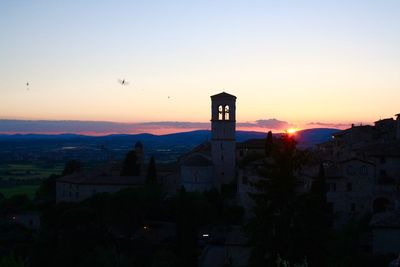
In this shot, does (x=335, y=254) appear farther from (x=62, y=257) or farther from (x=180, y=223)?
(x=62, y=257)

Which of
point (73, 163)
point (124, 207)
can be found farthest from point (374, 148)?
point (73, 163)

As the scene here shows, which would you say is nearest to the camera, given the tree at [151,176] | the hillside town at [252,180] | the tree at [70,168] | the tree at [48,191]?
the hillside town at [252,180]

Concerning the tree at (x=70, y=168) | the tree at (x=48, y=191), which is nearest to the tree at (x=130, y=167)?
the tree at (x=48, y=191)

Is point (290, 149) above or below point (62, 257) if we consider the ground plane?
above

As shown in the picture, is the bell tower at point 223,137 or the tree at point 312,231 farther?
the bell tower at point 223,137

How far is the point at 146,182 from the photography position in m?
54.2

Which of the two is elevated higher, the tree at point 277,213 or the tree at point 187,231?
the tree at point 277,213

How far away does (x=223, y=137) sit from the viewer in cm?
5344

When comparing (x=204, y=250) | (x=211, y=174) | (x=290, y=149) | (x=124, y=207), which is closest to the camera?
(x=290, y=149)

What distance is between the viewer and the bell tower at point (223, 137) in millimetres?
52812

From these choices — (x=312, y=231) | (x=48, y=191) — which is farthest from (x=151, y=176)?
(x=312, y=231)

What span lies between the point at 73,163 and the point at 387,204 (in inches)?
1723

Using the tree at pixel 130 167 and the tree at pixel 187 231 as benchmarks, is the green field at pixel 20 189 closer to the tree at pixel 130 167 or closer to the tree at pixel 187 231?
the tree at pixel 130 167

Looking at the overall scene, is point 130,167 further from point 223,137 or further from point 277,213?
point 277,213
